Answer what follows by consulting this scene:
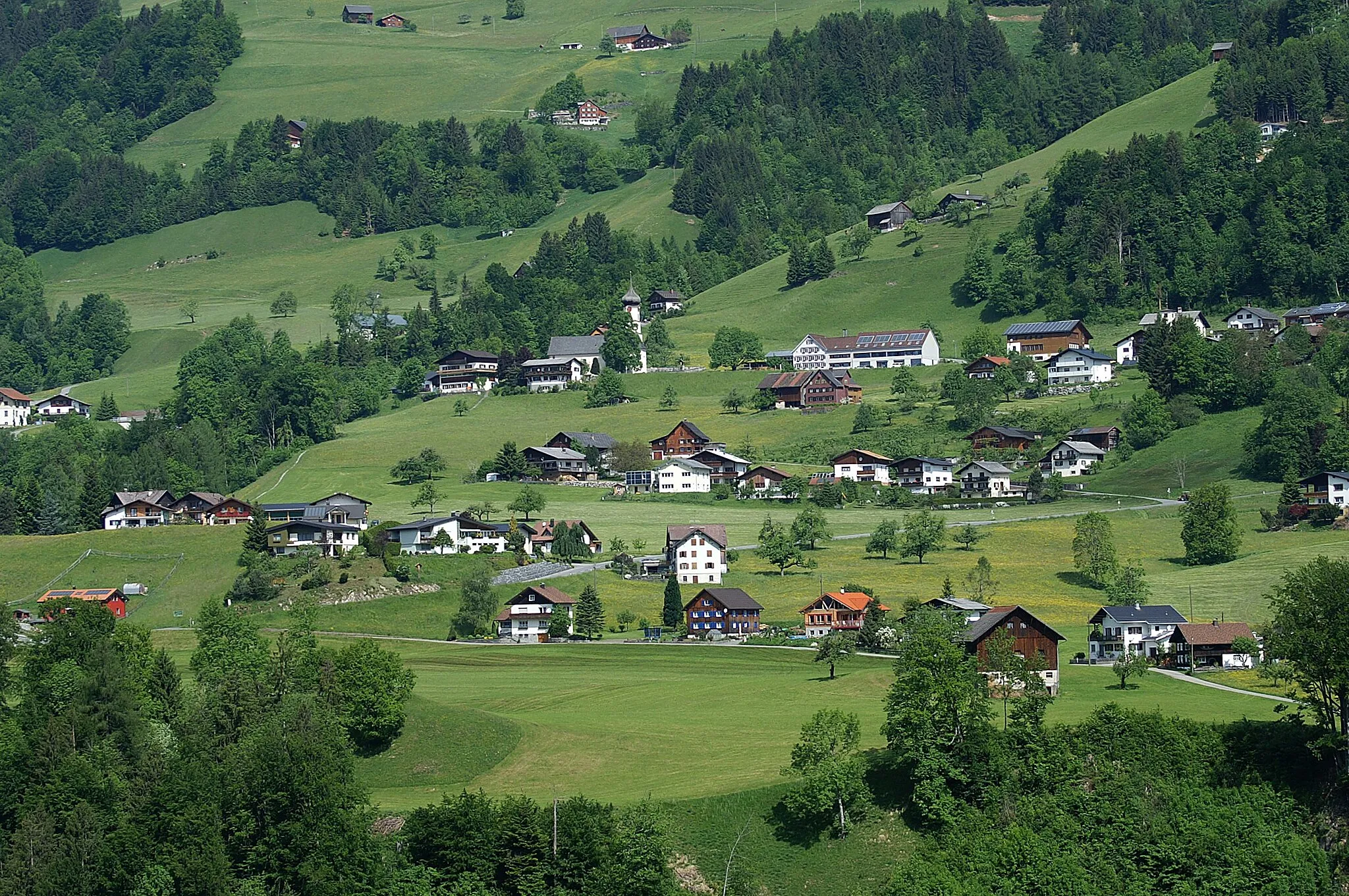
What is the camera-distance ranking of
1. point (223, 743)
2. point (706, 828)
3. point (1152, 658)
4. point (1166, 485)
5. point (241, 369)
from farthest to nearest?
1. point (241, 369)
2. point (1166, 485)
3. point (1152, 658)
4. point (223, 743)
5. point (706, 828)

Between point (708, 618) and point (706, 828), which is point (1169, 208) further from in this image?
point (706, 828)

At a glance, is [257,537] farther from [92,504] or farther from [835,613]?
[835,613]

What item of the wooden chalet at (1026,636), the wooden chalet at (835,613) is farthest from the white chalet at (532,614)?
the wooden chalet at (1026,636)

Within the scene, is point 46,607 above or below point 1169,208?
below

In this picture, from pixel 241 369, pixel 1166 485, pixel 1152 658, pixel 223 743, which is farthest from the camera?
pixel 241 369

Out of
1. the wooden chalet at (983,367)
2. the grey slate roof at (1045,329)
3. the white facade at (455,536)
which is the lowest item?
the white facade at (455,536)

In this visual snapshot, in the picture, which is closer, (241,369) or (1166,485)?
(1166,485)

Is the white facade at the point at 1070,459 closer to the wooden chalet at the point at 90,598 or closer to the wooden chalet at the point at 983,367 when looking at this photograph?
the wooden chalet at the point at 983,367

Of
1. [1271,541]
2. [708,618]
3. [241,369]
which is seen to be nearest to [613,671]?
[708,618]
